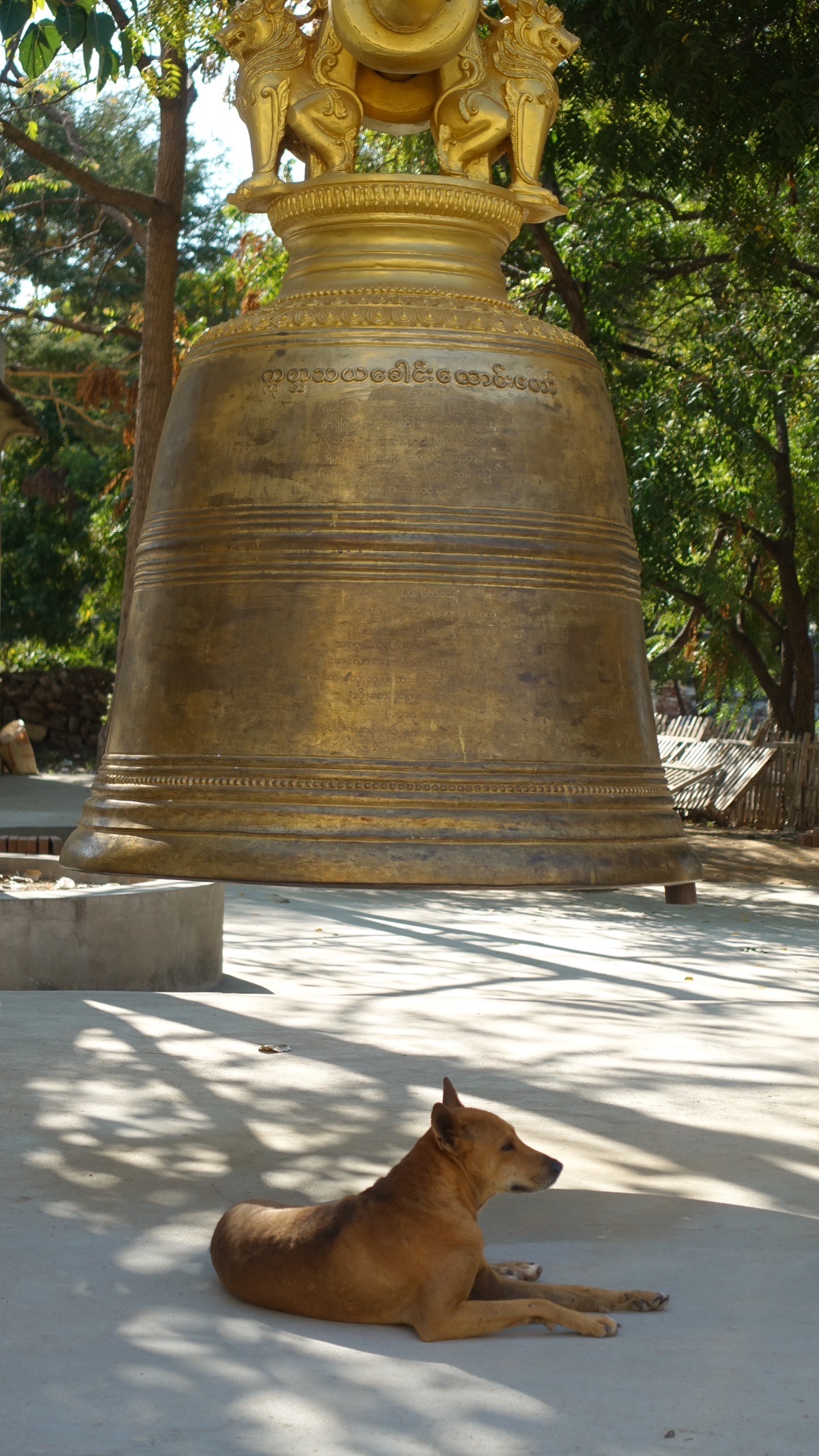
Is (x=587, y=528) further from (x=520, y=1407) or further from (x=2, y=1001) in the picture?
(x=2, y=1001)

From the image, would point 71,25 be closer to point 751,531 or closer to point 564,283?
point 564,283

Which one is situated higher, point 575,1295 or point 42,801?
point 42,801

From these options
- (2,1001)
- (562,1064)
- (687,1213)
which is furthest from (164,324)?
(687,1213)

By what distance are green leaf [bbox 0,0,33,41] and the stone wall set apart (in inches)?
1044

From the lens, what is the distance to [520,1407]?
3449mm

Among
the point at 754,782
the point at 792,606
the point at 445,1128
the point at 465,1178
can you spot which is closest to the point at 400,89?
the point at 445,1128

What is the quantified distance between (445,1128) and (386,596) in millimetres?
2111

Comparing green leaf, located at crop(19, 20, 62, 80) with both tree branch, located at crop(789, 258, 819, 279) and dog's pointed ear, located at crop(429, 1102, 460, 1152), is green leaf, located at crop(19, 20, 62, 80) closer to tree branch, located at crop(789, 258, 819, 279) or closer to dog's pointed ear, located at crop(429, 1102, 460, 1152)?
dog's pointed ear, located at crop(429, 1102, 460, 1152)

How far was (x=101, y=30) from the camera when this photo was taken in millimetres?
3734

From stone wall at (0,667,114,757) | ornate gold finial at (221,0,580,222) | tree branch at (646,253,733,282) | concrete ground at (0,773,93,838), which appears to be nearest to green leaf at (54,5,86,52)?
ornate gold finial at (221,0,580,222)

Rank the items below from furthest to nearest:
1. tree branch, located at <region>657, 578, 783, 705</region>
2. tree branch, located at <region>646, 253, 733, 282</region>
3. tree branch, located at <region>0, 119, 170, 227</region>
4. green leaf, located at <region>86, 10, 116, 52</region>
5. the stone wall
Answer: the stone wall → tree branch, located at <region>657, 578, 783, 705</region> → tree branch, located at <region>646, 253, 733, 282</region> → tree branch, located at <region>0, 119, 170, 227</region> → green leaf, located at <region>86, 10, 116, 52</region>

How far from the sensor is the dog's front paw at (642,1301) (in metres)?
4.08

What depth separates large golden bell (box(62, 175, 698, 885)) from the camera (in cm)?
238

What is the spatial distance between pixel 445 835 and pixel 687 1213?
10.2 ft
